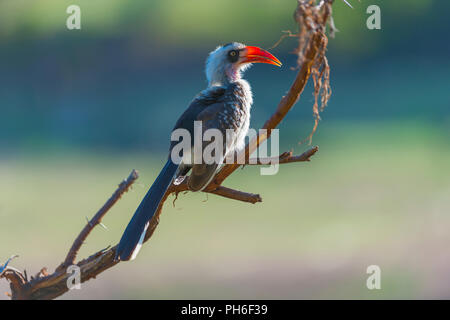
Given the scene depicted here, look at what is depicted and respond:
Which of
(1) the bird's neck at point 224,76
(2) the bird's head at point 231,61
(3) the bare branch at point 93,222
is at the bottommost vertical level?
(3) the bare branch at point 93,222

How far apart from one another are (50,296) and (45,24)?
971cm

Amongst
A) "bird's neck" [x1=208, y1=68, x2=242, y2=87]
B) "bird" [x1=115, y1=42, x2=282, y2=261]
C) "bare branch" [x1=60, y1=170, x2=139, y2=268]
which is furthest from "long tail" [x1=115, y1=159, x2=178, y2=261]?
"bird's neck" [x1=208, y1=68, x2=242, y2=87]

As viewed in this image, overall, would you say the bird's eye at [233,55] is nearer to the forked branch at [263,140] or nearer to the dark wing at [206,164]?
the dark wing at [206,164]

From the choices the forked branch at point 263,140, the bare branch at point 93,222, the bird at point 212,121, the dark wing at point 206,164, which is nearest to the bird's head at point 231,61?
the bird at point 212,121

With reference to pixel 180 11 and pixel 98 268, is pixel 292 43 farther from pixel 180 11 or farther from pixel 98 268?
pixel 98 268

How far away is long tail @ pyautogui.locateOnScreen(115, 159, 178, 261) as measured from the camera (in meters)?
2.39

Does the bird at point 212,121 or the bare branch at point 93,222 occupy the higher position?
the bird at point 212,121

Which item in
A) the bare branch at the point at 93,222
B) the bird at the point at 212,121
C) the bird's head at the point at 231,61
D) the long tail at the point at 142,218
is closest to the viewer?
the long tail at the point at 142,218

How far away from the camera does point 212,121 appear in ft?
10.9

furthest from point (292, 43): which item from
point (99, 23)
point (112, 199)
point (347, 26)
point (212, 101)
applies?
point (112, 199)

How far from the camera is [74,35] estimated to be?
11.8 m

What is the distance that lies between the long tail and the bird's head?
33.2 inches

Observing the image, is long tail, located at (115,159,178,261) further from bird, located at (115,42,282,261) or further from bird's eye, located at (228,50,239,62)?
bird's eye, located at (228,50,239,62)

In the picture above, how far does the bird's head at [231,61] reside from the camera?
3.80 metres
